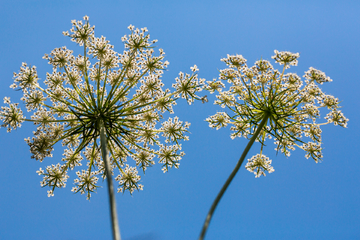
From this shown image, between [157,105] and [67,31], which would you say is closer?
[67,31]

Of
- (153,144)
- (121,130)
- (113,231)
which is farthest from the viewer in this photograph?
(153,144)

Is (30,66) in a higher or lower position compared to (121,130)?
higher

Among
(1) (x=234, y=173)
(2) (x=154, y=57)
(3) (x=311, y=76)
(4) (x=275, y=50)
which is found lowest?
(1) (x=234, y=173)

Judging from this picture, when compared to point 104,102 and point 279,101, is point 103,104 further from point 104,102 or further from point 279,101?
point 279,101

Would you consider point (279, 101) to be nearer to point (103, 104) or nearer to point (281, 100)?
point (281, 100)

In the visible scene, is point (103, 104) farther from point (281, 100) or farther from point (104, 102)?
point (281, 100)

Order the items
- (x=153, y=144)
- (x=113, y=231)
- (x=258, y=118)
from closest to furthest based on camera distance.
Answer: (x=113, y=231) → (x=258, y=118) → (x=153, y=144)

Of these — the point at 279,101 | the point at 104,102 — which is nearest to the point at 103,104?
the point at 104,102

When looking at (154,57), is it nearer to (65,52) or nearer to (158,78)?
(158,78)

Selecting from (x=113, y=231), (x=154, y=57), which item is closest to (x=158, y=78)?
(x=154, y=57)

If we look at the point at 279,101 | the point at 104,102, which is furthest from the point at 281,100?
the point at 104,102
